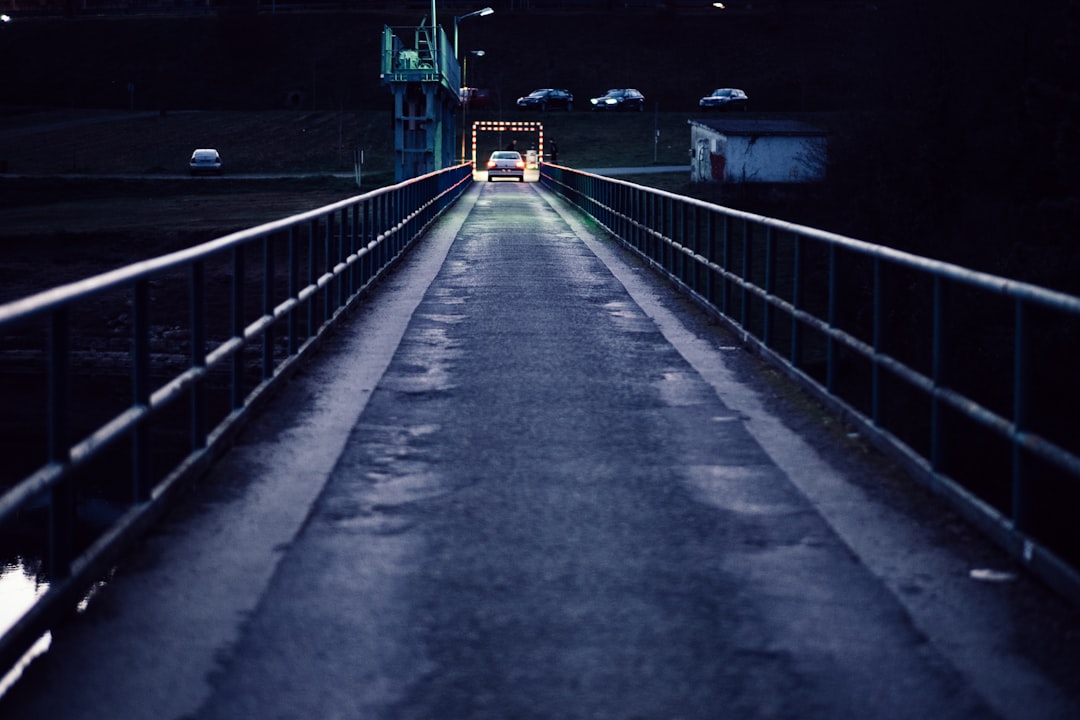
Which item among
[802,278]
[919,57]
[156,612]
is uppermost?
[919,57]

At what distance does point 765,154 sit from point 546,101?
44728mm

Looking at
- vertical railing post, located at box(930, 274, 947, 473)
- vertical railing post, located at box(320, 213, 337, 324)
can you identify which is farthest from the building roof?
vertical railing post, located at box(930, 274, 947, 473)

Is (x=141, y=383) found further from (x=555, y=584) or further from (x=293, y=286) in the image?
(x=293, y=286)

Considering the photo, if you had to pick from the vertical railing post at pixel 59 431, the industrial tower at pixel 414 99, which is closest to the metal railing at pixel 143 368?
the vertical railing post at pixel 59 431

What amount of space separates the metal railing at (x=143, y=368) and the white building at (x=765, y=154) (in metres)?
29.7

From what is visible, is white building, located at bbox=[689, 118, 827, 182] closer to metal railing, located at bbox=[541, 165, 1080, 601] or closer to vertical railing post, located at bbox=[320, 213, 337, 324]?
metal railing, located at bbox=[541, 165, 1080, 601]

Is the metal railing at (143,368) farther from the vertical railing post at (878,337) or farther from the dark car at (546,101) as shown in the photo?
the dark car at (546,101)

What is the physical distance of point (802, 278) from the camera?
11.6 meters

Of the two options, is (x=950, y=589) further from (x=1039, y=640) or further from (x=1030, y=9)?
(x=1030, y=9)

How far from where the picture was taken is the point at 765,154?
7069cm

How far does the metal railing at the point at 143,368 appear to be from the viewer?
561 centimetres

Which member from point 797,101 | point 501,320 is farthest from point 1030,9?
point 501,320

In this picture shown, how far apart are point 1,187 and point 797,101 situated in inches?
2676

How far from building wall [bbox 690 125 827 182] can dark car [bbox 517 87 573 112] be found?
4285cm
